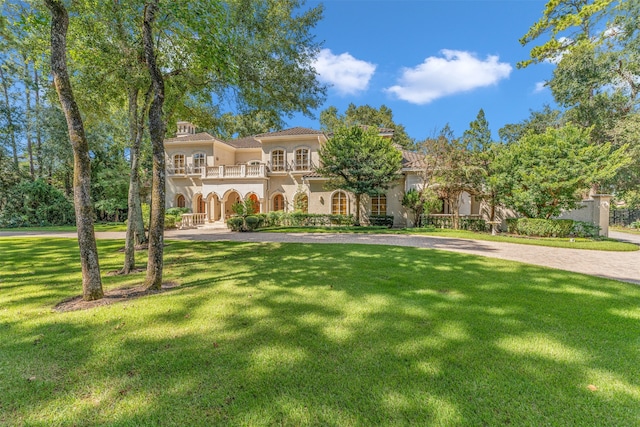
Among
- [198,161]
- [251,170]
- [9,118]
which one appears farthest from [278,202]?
[9,118]

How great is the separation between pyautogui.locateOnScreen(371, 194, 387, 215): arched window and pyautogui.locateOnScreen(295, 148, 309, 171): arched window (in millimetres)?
6475

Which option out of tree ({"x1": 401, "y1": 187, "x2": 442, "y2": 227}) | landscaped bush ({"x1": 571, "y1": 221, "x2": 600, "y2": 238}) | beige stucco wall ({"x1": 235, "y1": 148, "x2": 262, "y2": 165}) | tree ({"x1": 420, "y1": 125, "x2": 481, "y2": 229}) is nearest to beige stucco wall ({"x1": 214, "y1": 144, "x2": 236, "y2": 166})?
beige stucco wall ({"x1": 235, "y1": 148, "x2": 262, "y2": 165})

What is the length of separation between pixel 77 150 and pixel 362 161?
16147 millimetres

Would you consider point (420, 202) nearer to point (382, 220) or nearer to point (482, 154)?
point (382, 220)

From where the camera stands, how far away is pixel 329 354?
3.20 metres

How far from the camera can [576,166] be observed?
43.7 ft

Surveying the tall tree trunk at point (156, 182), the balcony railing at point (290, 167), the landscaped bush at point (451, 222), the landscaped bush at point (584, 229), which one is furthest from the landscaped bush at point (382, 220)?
the tall tree trunk at point (156, 182)

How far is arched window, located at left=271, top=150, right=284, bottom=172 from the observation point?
23948mm

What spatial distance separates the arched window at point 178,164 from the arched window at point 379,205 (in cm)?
1728

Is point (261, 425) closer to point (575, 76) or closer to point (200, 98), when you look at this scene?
point (200, 98)

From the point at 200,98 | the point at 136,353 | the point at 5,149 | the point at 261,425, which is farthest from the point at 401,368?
the point at 5,149

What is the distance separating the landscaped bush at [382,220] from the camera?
20578 mm

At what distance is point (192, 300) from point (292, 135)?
19942 millimetres

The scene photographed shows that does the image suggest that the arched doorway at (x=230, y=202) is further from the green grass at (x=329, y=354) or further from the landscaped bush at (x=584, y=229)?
the landscaped bush at (x=584, y=229)
